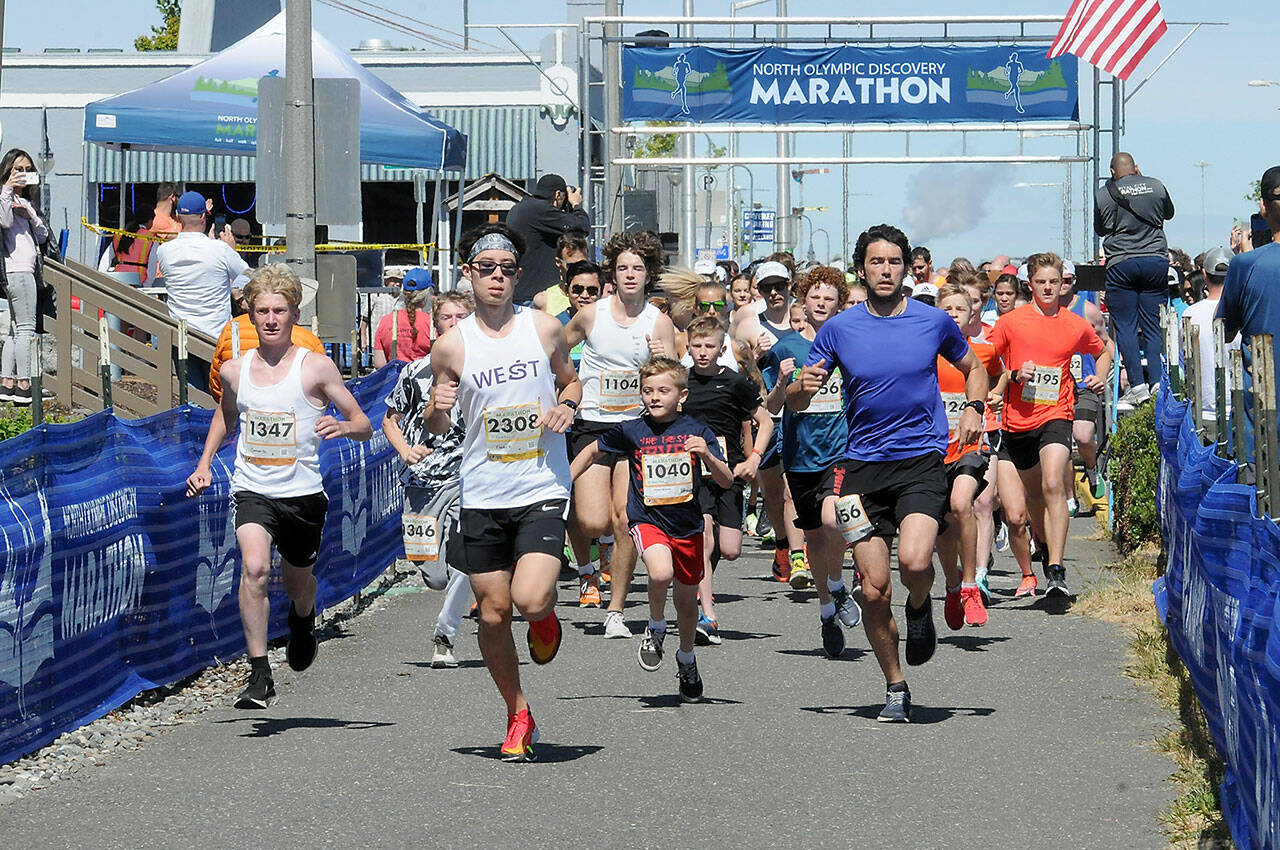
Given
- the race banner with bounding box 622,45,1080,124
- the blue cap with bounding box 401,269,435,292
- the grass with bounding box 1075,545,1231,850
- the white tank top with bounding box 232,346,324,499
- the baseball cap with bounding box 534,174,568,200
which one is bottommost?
the grass with bounding box 1075,545,1231,850

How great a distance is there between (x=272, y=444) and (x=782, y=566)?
19.1 ft

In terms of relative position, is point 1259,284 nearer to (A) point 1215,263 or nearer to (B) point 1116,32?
(A) point 1215,263

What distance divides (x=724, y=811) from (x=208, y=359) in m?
10.0

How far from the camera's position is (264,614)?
8516 millimetres

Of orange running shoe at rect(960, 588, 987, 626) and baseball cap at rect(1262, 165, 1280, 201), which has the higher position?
baseball cap at rect(1262, 165, 1280, 201)

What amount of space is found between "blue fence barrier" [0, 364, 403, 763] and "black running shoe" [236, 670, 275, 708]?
57 cm

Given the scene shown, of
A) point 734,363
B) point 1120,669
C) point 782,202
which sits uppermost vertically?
point 782,202

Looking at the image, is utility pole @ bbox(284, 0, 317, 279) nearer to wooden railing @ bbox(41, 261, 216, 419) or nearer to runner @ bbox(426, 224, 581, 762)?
wooden railing @ bbox(41, 261, 216, 419)

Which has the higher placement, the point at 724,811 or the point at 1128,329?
the point at 1128,329

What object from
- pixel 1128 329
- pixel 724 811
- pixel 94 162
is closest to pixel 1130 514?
pixel 1128 329

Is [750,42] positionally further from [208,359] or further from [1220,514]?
[1220,514]

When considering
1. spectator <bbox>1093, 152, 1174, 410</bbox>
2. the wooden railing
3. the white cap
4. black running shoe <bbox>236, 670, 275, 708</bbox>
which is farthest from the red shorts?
spectator <bbox>1093, 152, 1174, 410</bbox>

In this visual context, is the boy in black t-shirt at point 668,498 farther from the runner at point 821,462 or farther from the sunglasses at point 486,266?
the sunglasses at point 486,266

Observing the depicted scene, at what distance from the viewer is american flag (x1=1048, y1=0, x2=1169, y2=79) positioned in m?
19.6
